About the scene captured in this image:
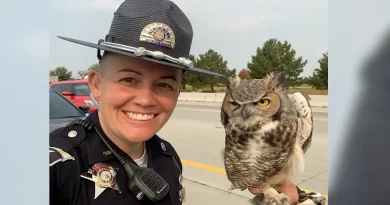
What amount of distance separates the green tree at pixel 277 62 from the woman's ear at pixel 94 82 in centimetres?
51

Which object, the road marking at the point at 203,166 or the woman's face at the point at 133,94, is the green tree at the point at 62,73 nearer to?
the woman's face at the point at 133,94

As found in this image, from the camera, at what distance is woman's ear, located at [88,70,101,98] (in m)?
1.12

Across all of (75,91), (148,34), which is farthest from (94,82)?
(75,91)

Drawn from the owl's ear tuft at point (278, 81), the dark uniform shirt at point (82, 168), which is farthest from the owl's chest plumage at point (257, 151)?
the dark uniform shirt at point (82, 168)

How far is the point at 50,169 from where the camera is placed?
1.04 meters

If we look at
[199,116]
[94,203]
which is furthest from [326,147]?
[94,203]

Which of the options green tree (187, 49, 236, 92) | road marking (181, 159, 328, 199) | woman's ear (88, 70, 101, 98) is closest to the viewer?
woman's ear (88, 70, 101, 98)

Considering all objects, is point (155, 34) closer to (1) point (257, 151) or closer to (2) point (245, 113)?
(2) point (245, 113)

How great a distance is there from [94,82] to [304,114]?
704 mm

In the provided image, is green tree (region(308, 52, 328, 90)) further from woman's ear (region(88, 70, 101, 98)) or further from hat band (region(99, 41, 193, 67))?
woman's ear (region(88, 70, 101, 98))

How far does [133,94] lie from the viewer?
3.50 ft

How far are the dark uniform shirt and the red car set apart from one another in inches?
8.3

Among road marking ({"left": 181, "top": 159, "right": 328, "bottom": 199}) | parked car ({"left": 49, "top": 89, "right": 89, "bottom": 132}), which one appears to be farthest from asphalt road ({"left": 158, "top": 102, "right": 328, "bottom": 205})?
parked car ({"left": 49, "top": 89, "right": 89, "bottom": 132})

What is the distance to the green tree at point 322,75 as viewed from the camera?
49.1 inches
